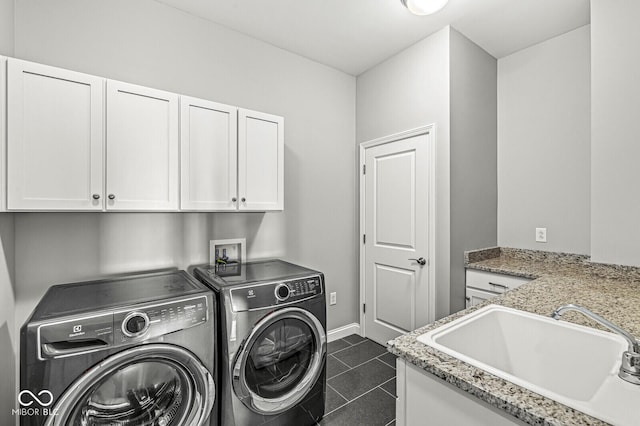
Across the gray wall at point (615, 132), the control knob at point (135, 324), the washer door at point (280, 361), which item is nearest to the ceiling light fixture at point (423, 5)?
the gray wall at point (615, 132)

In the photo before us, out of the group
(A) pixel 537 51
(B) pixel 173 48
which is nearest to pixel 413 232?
(A) pixel 537 51

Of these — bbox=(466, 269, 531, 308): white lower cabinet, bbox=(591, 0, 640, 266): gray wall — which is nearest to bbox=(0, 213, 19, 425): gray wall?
bbox=(466, 269, 531, 308): white lower cabinet

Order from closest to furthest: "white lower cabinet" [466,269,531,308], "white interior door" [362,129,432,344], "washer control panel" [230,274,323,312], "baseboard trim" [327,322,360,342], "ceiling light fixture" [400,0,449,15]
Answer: "washer control panel" [230,274,323,312] < "ceiling light fixture" [400,0,449,15] < "white lower cabinet" [466,269,531,308] < "white interior door" [362,129,432,344] < "baseboard trim" [327,322,360,342]

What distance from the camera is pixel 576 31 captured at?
7.90 ft

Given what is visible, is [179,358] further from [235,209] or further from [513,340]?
[513,340]

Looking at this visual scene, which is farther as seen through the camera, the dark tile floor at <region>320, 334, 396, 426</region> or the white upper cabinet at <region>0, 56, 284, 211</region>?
the dark tile floor at <region>320, 334, 396, 426</region>

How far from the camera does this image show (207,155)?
1.91 metres

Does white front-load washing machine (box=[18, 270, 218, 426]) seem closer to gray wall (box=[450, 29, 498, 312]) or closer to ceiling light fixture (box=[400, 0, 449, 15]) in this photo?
gray wall (box=[450, 29, 498, 312])

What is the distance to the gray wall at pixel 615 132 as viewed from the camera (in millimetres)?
1792

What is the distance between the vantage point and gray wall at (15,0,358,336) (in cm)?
173

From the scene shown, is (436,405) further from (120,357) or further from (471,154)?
(471,154)

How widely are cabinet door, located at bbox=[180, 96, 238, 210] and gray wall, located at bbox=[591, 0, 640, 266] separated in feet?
7.93

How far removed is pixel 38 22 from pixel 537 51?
147 inches

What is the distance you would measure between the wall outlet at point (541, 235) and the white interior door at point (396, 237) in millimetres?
1045
